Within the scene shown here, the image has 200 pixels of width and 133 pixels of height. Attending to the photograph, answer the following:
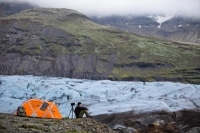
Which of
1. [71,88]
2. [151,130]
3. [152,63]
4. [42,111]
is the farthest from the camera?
[152,63]

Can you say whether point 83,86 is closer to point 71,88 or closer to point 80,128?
point 71,88

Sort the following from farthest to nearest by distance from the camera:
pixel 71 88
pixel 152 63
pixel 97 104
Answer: pixel 152 63, pixel 71 88, pixel 97 104

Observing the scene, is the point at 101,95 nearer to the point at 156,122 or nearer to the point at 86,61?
the point at 156,122

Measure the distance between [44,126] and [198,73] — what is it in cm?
16492

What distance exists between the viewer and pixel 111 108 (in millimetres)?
64062

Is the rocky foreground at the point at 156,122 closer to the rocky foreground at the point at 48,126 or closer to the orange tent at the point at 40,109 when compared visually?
the orange tent at the point at 40,109

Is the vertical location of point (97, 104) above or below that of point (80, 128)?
below

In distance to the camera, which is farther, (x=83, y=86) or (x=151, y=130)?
(x=83, y=86)

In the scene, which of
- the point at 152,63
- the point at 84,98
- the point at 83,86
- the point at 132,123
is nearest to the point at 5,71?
the point at 152,63

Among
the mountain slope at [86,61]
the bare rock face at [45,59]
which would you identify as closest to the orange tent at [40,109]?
the mountain slope at [86,61]

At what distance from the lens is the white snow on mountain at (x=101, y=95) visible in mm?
69125

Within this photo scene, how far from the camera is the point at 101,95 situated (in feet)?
271

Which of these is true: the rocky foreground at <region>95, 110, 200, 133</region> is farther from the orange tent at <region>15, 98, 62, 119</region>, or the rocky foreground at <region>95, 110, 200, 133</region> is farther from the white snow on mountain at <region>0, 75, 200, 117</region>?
the orange tent at <region>15, 98, 62, 119</region>

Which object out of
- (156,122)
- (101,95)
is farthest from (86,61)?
(156,122)
